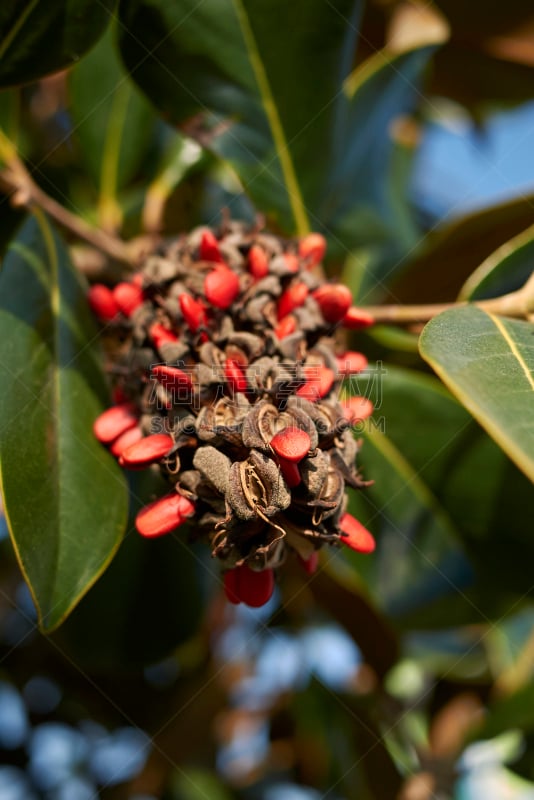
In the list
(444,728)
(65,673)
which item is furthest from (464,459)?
(65,673)

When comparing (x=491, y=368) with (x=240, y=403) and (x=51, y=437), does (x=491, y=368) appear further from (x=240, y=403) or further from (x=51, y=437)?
(x=51, y=437)

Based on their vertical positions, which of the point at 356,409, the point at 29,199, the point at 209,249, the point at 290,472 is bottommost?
the point at 356,409

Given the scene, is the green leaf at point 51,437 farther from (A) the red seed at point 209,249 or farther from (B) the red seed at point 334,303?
(B) the red seed at point 334,303

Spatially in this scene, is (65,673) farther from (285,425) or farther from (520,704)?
(285,425)

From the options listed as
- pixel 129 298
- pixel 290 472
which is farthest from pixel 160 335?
pixel 290 472

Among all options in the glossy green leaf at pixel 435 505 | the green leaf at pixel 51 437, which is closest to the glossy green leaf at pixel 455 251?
the glossy green leaf at pixel 435 505

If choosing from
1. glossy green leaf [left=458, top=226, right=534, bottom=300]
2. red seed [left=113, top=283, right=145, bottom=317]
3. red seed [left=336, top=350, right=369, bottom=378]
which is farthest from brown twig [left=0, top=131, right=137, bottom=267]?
glossy green leaf [left=458, top=226, right=534, bottom=300]
